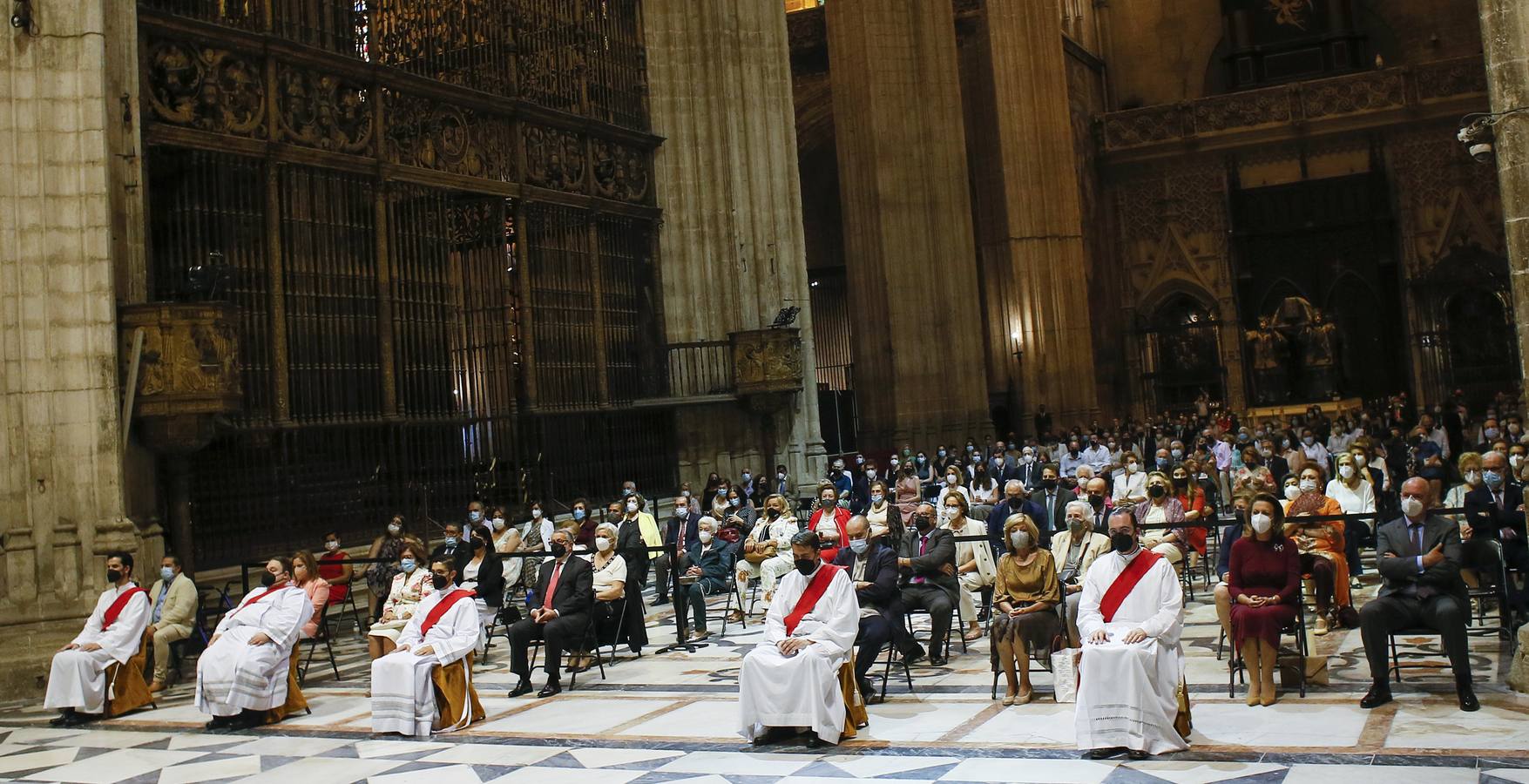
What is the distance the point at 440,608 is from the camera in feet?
30.9

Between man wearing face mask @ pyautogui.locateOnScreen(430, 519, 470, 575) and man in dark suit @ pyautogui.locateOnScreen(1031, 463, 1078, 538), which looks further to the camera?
man in dark suit @ pyautogui.locateOnScreen(1031, 463, 1078, 538)

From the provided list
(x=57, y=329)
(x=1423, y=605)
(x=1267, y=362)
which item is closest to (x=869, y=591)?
(x=1423, y=605)

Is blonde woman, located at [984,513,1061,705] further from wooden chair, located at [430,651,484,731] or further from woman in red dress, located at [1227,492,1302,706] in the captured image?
wooden chair, located at [430,651,484,731]

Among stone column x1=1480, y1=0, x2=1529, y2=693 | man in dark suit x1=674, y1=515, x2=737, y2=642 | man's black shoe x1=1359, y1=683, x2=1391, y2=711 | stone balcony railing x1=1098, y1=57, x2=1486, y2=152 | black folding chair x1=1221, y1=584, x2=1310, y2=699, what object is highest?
stone balcony railing x1=1098, y1=57, x2=1486, y2=152

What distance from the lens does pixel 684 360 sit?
21.1 meters

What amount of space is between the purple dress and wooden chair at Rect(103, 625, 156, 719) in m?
8.21

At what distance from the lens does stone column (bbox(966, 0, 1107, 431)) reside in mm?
30625

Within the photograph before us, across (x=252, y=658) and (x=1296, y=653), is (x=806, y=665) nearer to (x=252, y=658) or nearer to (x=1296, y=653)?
(x=1296, y=653)

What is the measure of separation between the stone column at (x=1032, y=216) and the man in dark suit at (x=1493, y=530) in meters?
20.5

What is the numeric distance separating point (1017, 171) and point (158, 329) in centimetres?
2250

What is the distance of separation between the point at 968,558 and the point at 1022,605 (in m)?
2.05

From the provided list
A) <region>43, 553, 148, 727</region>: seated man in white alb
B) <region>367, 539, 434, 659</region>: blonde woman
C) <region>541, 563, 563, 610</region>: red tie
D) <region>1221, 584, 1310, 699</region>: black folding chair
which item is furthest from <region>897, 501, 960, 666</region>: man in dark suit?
<region>43, 553, 148, 727</region>: seated man in white alb

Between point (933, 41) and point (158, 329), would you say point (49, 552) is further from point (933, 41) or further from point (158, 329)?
point (933, 41)

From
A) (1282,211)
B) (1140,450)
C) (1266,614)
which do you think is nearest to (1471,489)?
(1266,614)
